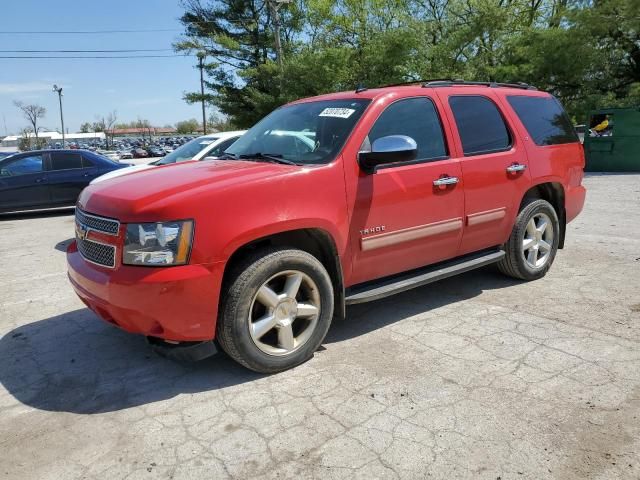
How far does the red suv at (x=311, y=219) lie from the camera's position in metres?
3.08

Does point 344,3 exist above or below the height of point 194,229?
above

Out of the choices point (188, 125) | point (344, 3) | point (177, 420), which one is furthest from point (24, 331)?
point (188, 125)

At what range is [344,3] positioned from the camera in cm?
2369

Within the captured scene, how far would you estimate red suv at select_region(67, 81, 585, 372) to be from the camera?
3080 mm

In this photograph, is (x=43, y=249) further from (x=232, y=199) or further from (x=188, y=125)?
(x=188, y=125)

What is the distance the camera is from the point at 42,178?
37.1 feet

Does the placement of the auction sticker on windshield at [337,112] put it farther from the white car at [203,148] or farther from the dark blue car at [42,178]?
the dark blue car at [42,178]

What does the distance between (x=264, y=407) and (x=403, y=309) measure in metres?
1.92

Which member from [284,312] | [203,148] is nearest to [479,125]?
[284,312]

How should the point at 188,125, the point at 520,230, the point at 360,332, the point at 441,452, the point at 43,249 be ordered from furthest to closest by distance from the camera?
the point at 188,125, the point at 43,249, the point at 520,230, the point at 360,332, the point at 441,452

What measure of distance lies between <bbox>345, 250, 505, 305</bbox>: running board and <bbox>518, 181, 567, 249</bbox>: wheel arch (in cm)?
83

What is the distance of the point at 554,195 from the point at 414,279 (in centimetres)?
232

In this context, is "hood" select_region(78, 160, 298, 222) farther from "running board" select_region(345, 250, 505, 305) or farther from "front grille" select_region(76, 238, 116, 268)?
"running board" select_region(345, 250, 505, 305)

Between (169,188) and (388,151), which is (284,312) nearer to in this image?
(169,188)
